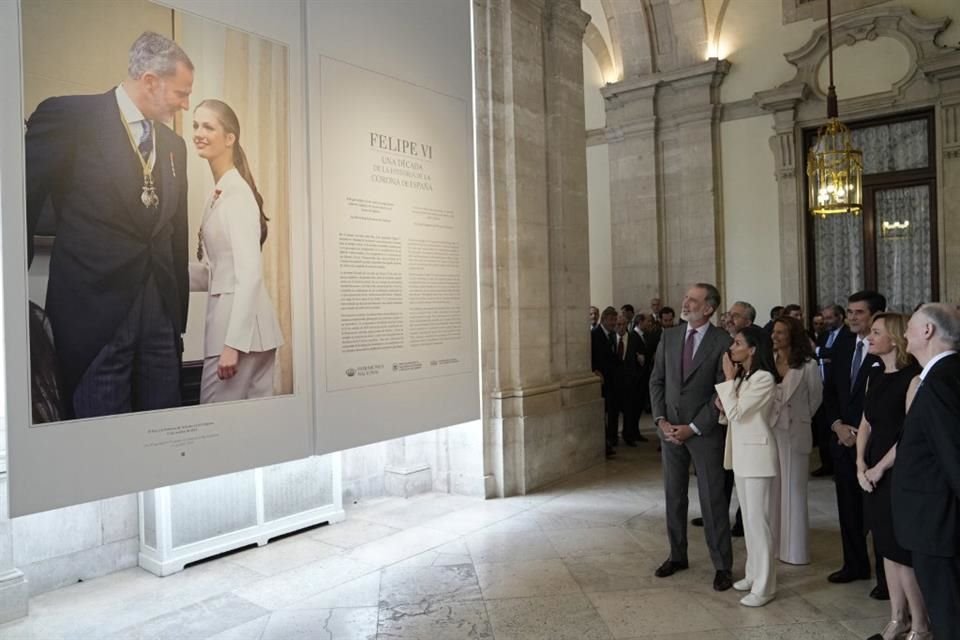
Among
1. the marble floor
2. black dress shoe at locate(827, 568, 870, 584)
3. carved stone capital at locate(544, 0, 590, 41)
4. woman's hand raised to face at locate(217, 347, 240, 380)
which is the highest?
carved stone capital at locate(544, 0, 590, 41)

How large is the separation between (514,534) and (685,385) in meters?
2.07

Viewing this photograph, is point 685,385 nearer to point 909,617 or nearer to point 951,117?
point 909,617

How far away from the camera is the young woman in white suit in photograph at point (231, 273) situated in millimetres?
4152

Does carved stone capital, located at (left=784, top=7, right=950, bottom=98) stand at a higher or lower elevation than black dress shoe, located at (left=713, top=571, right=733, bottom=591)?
higher

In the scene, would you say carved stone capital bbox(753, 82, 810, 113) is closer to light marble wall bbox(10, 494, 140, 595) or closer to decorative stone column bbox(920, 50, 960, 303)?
decorative stone column bbox(920, 50, 960, 303)

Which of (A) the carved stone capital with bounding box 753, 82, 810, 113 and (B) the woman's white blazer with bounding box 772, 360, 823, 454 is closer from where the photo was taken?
(B) the woman's white blazer with bounding box 772, 360, 823, 454

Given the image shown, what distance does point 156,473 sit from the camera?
151 inches

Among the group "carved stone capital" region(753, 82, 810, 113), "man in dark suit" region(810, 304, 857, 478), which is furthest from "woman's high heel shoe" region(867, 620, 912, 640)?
"carved stone capital" region(753, 82, 810, 113)

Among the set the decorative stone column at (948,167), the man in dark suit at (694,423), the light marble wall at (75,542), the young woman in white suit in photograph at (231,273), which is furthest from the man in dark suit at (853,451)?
the decorative stone column at (948,167)

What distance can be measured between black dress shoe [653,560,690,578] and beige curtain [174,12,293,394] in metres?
2.88

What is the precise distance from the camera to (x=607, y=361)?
30.6 feet

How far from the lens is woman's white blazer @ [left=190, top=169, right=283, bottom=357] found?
4.16 meters

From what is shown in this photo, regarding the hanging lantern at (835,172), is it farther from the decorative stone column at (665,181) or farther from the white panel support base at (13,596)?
the white panel support base at (13,596)

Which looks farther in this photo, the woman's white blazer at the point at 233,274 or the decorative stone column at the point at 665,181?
the decorative stone column at the point at 665,181
